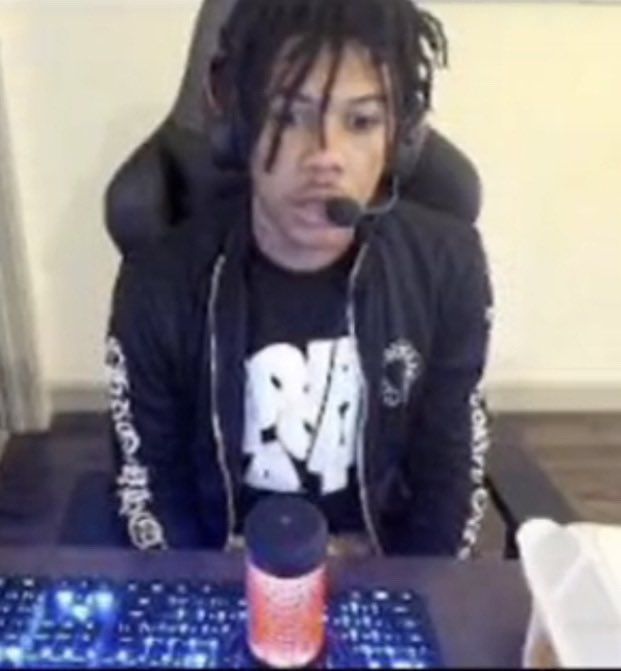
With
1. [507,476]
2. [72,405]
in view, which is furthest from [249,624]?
[72,405]

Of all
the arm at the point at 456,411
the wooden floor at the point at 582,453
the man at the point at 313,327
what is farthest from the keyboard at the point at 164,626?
the wooden floor at the point at 582,453

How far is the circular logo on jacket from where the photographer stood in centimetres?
117

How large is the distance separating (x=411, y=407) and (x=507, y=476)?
138 mm

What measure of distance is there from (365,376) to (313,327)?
Answer: 0.07m

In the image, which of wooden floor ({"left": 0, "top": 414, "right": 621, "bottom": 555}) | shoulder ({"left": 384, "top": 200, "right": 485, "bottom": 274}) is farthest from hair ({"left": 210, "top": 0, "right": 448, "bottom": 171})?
wooden floor ({"left": 0, "top": 414, "right": 621, "bottom": 555})

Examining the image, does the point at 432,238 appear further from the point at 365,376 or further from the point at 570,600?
the point at 570,600

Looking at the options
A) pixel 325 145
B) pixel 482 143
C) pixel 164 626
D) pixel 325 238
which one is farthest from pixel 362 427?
pixel 482 143

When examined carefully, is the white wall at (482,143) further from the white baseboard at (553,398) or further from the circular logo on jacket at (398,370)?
the circular logo on jacket at (398,370)

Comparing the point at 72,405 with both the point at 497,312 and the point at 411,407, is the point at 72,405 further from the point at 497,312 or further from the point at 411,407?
the point at 411,407

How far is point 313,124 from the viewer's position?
1.03m

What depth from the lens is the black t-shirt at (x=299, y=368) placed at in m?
1.15

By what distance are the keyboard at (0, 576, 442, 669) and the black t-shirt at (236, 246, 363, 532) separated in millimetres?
337

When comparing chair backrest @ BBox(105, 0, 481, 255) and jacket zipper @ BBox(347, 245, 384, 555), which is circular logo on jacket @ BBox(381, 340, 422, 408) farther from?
chair backrest @ BBox(105, 0, 481, 255)

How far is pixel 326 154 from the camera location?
1020mm
